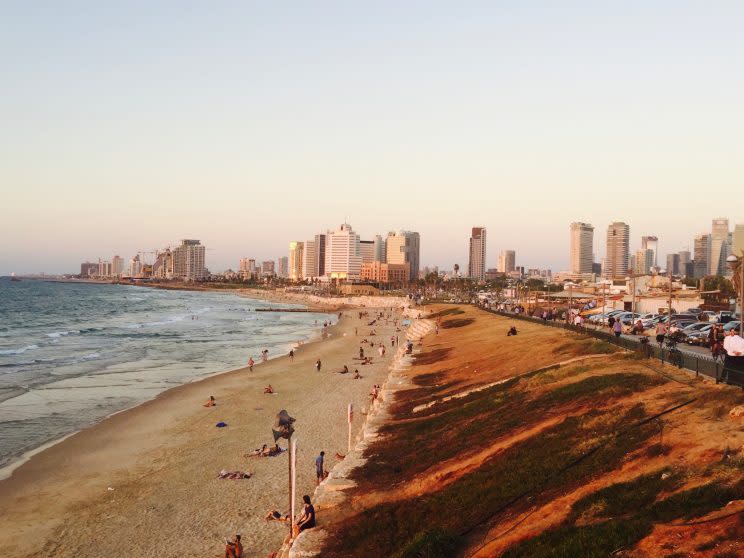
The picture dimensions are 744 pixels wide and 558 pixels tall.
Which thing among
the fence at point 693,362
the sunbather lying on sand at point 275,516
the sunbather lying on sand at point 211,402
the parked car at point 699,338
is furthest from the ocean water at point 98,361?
the parked car at point 699,338

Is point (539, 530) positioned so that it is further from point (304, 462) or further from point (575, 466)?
point (304, 462)

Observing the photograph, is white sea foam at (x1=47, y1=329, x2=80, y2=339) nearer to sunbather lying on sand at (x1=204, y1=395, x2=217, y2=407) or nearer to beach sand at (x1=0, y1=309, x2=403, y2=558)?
beach sand at (x1=0, y1=309, x2=403, y2=558)

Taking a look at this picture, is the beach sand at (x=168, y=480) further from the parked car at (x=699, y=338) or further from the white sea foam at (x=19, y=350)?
the white sea foam at (x=19, y=350)

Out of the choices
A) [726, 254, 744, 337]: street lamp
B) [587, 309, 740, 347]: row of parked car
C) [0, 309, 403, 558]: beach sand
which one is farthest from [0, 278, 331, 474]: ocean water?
[587, 309, 740, 347]: row of parked car

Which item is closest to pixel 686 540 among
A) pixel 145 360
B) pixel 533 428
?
pixel 533 428

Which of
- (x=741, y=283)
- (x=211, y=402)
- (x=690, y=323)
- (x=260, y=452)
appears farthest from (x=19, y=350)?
(x=741, y=283)

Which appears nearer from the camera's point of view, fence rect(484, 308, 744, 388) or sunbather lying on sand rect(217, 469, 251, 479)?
fence rect(484, 308, 744, 388)
